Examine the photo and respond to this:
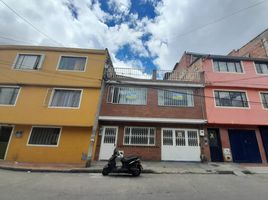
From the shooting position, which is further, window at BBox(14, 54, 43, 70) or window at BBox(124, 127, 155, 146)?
window at BBox(14, 54, 43, 70)

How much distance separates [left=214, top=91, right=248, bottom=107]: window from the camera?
41.1 feet

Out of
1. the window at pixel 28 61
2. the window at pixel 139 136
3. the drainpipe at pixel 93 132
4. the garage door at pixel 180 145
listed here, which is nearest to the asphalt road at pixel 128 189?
the drainpipe at pixel 93 132

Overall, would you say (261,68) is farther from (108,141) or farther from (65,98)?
(65,98)

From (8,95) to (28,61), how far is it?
3.16 metres

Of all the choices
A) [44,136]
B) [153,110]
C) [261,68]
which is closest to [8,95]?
[44,136]

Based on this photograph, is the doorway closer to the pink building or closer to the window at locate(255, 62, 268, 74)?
the pink building

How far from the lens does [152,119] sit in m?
12.0

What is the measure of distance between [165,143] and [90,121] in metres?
6.00

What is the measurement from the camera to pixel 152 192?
5660mm

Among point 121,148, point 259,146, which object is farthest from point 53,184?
point 259,146

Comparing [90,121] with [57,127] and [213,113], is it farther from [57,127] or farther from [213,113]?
[213,113]

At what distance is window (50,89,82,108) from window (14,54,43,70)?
2.91 meters

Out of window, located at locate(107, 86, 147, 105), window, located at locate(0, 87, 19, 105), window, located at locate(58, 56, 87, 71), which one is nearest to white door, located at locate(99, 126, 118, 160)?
window, located at locate(107, 86, 147, 105)

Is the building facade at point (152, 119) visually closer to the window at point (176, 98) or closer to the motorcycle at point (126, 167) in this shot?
the window at point (176, 98)
